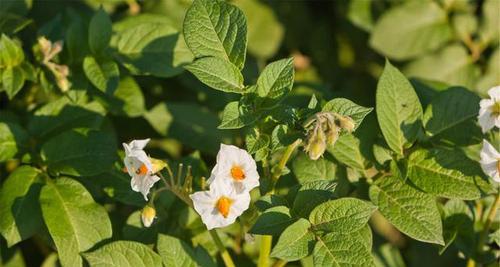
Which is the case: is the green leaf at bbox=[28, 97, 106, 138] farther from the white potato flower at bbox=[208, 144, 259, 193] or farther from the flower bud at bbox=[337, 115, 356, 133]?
the flower bud at bbox=[337, 115, 356, 133]

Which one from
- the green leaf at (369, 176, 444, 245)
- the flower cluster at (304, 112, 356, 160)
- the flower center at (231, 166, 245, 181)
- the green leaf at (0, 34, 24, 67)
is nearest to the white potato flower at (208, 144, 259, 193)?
the flower center at (231, 166, 245, 181)

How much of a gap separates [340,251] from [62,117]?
908 mm

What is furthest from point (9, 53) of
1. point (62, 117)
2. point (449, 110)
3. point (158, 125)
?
point (449, 110)

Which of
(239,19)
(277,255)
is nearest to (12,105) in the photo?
(239,19)

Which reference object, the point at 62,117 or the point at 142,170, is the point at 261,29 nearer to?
the point at 62,117

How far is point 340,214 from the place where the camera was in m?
1.59

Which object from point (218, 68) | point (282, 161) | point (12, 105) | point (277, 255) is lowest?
point (12, 105)

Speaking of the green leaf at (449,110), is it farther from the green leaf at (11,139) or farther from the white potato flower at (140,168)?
the green leaf at (11,139)

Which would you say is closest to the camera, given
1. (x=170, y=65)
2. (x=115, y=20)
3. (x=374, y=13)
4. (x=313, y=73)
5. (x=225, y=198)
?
(x=225, y=198)

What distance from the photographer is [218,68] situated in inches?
63.9

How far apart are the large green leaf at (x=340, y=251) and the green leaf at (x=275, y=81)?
0.33m

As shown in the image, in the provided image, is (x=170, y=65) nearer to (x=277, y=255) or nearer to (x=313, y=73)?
(x=277, y=255)

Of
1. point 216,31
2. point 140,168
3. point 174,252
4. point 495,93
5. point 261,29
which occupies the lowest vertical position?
point 261,29

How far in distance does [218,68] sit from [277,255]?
0.43m
